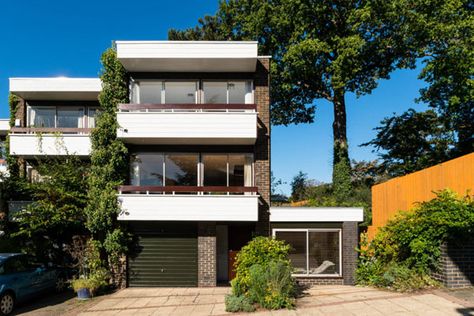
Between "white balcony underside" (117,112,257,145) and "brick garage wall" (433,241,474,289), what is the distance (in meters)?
7.31

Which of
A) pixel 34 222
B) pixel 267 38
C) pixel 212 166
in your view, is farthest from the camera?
pixel 267 38

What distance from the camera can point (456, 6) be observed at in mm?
21656

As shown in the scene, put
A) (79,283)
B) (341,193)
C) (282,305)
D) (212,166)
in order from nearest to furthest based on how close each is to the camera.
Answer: (282,305), (79,283), (212,166), (341,193)

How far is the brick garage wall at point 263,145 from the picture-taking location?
1457 centimetres

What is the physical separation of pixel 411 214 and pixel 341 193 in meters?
8.80

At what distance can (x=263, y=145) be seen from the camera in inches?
589

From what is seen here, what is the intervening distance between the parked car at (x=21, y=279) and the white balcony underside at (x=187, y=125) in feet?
17.0

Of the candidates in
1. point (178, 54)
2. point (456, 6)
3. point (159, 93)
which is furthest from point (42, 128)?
point (456, 6)

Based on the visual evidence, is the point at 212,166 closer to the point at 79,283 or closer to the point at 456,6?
the point at 79,283

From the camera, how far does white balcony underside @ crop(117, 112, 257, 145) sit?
1388 cm

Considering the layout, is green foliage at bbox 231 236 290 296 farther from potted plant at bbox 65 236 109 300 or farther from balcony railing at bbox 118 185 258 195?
potted plant at bbox 65 236 109 300

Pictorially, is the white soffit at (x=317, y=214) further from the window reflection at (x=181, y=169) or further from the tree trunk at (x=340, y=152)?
the tree trunk at (x=340, y=152)

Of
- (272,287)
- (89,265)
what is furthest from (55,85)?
(272,287)

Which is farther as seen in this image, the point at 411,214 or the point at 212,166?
the point at 212,166
